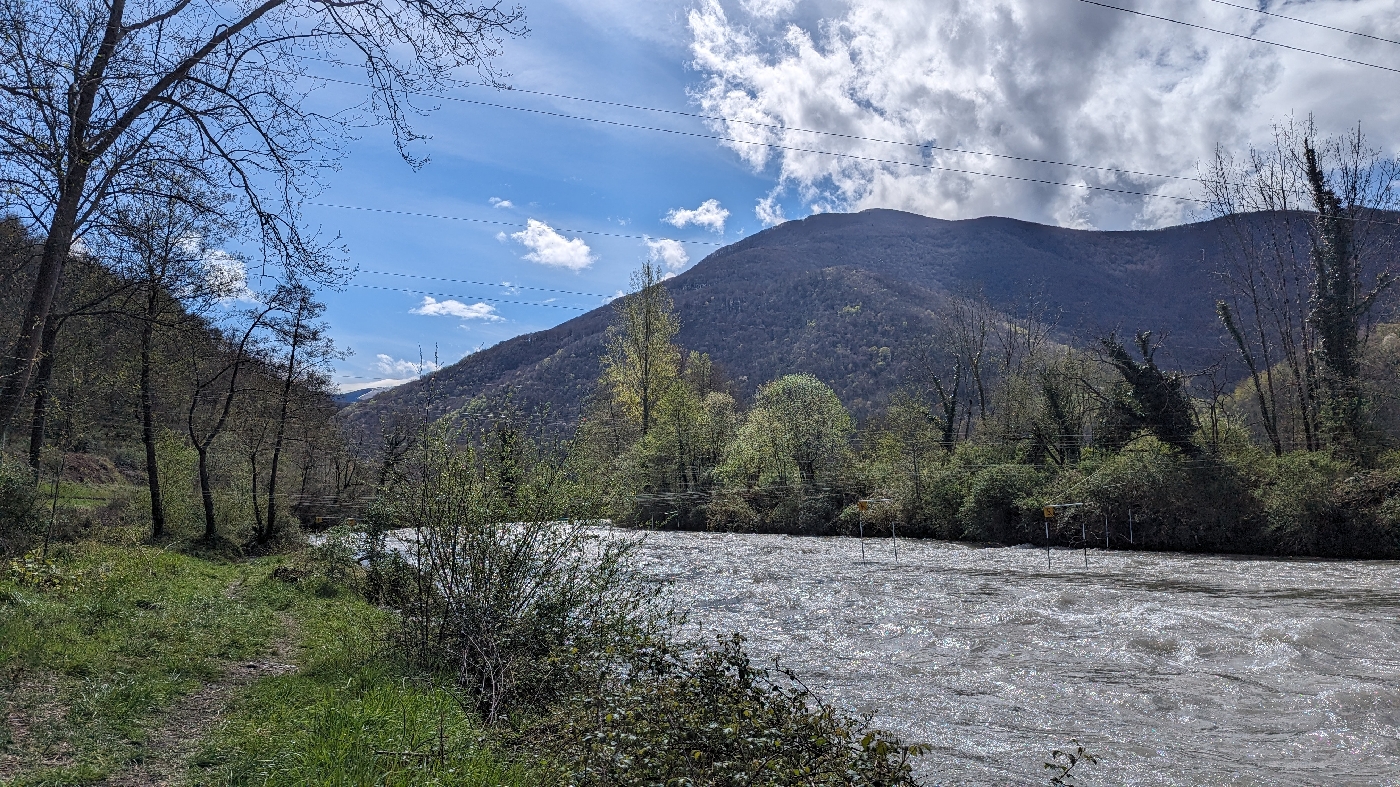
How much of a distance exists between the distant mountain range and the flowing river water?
3765 centimetres

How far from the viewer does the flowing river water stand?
26.7ft

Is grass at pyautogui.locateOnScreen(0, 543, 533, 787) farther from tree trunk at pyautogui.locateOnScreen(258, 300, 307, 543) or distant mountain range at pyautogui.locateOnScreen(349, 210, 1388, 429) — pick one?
distant mountain range at pyautogui.locateOnScreen(349, 210, 1388, 429)

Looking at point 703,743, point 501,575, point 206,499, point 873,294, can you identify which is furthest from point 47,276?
point 873,294

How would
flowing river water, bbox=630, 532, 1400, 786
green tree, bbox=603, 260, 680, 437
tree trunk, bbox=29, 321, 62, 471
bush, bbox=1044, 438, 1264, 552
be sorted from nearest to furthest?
flowing river water, bbox=630, 532, 1400, 786 → tree trunk, bbox=29, 321, 62, 471 → bush, bbox=1044, 438, 1264, 552 → green tree, bbox=603, 260, 680, 437

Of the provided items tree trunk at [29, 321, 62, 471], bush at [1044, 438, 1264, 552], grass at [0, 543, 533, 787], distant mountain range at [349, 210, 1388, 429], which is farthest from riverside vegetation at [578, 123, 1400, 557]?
distant mountain range at [349, 210, 1388, 429]

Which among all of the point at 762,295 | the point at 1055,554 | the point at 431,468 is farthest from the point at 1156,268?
the point at 431,468

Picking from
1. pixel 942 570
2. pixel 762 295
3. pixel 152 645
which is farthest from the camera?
pixel 762 295

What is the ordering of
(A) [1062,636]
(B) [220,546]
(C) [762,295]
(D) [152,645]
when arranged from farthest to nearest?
(C) [762,295] → (B) [220,546] → (A) [1062,636] → (D) [152,645]

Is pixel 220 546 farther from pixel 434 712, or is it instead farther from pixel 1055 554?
pixel 1055 554

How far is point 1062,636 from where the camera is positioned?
44.0 feet

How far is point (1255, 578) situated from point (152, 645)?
23.1 metres

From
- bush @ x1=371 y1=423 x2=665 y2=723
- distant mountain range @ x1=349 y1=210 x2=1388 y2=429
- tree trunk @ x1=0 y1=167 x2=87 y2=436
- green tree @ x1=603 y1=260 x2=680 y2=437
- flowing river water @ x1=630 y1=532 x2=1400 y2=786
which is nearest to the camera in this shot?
tree trunk @ x1=0 y1=167 x2=87 y2=436

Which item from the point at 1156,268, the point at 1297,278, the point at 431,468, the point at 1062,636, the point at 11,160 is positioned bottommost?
the point at 1062,636

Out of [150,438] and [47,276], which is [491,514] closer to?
[47,276]
